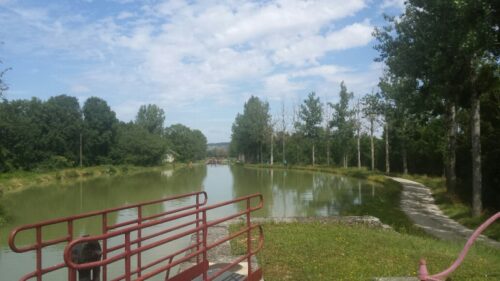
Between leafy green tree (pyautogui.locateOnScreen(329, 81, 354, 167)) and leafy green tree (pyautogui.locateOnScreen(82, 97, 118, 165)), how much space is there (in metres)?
37.6

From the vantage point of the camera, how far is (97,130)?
7388 cm

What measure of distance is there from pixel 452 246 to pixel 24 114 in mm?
66982

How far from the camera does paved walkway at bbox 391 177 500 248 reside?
12.5 m

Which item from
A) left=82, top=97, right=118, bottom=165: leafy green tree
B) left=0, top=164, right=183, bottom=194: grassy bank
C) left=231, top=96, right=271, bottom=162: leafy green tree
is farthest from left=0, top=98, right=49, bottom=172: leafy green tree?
left=231, top=96, right=271, bottom=162: leafy green tree

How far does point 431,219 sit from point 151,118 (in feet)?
319

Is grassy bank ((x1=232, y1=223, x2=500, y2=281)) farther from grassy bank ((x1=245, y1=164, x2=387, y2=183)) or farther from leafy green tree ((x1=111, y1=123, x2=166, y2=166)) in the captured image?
leafy green tree ((x1=111, y1=123, x2=166, y2=166))

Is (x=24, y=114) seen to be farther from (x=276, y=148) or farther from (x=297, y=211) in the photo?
(x=297, y=211)

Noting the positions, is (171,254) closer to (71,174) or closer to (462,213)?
(462,213)

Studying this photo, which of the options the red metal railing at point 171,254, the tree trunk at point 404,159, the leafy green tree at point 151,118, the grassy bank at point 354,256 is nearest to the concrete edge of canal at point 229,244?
the grassy bank at point 354,256

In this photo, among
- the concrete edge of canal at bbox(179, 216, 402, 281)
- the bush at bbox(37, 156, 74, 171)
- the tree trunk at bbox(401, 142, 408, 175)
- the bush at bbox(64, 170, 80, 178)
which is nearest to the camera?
the concrete edge of canal at bbox(179, 216, 402, 281)

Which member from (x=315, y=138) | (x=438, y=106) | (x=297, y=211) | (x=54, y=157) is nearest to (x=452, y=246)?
(x=297, y=211)

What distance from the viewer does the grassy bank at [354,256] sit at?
7.37m

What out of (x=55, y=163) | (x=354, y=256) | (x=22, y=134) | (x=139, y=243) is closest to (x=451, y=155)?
(x=354, y=256)

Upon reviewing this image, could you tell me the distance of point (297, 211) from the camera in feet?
63.3
